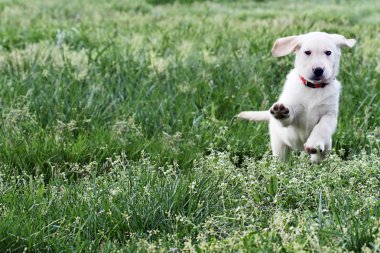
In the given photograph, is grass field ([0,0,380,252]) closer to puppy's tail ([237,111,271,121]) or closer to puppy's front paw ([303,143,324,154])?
puppy's front paw ([303,143,324,154])

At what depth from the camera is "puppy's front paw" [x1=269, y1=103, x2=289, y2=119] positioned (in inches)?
177

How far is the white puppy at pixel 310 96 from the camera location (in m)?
4.61

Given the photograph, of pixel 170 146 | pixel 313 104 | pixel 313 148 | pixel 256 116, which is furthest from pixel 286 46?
pixel 170 146

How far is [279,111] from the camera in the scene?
450 centimetres

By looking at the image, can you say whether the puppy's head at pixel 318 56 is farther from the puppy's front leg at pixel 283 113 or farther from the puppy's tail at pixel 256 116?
the puppy's tail at pixel 256 116

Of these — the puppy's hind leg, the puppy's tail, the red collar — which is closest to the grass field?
the puppy's hind leg

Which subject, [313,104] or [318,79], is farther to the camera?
[313,104]

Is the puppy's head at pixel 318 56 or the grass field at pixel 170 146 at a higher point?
the puppy's head at pixel 318 56

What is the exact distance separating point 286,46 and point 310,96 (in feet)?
1.37

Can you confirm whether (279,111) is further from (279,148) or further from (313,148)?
(279,148)

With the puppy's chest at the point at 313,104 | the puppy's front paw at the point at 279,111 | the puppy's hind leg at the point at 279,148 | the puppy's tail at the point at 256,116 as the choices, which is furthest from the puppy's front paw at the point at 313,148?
the puppy's tail at the point at 256,116

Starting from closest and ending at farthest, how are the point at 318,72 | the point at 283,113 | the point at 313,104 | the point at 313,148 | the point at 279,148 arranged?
the point at 313,148 < the point at 283,113 < the point at 318,72 < the point at 313,104 < the point at 279,148

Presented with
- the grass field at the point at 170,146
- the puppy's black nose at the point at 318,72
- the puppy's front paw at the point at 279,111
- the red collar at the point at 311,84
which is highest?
the puppy's black nose at the point at 318,72

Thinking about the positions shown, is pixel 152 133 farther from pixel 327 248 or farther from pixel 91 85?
pixel 327 248
